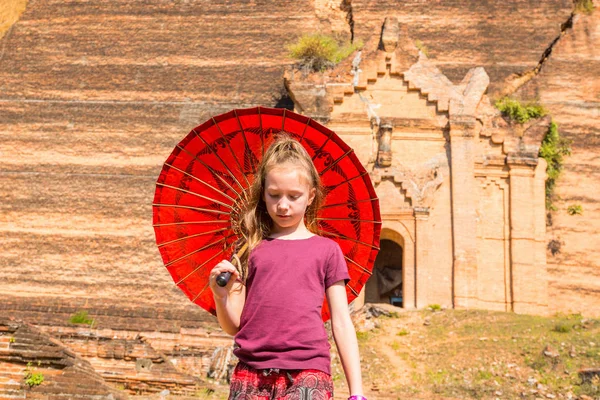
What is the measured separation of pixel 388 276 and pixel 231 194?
17782 millimetres

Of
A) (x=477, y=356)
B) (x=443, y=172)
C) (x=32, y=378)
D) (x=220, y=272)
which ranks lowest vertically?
(x=32, y=378)

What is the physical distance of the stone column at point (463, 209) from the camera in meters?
20.4

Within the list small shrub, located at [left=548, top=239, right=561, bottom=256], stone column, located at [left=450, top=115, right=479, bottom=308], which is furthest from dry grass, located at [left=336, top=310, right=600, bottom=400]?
small shrub, located at [left=548, top=239, right=561, bottom=256]

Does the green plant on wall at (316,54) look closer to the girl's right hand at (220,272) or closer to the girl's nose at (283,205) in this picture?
the girl's nose at (283,205)

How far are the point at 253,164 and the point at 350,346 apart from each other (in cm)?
195

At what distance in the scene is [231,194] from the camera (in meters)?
5.85

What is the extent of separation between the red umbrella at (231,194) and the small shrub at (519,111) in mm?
18318

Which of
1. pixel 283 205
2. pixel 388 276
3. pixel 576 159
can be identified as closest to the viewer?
pixel 283 205

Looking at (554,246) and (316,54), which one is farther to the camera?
(554,246)

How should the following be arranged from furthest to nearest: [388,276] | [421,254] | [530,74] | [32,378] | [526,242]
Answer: [530,74] → [388,276] → [526,242] → [421,254] → [32,378]

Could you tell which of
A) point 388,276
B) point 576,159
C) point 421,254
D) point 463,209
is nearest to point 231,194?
point 421,254

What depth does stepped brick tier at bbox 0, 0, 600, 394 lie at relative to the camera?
69.1ft

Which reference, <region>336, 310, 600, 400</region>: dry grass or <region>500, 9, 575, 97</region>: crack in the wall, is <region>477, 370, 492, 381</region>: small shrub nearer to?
<region>336, 310, 600, 400</region>: dry grass

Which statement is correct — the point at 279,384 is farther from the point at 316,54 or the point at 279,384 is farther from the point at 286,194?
the point at 316,54
